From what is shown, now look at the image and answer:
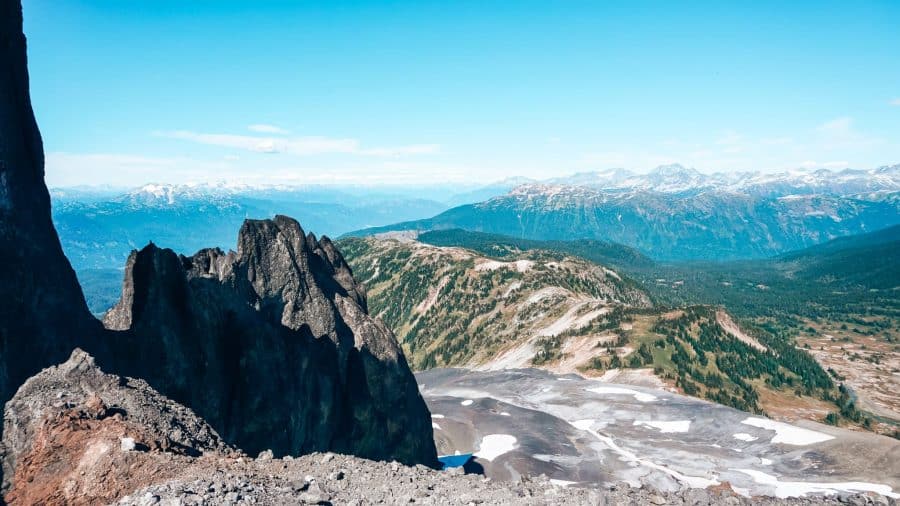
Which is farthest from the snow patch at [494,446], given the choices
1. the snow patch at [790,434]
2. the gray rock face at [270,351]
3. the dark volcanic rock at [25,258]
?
the dark volcanic rock at [25,258]

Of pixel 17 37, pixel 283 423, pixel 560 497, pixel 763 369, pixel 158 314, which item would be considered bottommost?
pixel 763 369

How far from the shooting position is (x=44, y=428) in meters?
19.7

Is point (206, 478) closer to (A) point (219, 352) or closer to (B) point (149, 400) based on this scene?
(B) point (149, 400)

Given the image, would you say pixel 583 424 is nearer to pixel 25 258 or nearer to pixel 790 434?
pixel 790 434

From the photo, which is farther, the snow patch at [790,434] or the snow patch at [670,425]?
the snow patch at [670,425]

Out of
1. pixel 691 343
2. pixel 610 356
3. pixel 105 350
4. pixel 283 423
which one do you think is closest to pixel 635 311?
pixel 691 343

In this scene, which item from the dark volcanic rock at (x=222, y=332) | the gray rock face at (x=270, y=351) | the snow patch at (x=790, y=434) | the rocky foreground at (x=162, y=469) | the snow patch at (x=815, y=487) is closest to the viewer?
the rocky foreground at (x=162, y=469)

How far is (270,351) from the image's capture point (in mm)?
37938

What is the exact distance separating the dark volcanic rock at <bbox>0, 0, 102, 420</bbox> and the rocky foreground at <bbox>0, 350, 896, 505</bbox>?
383 cm

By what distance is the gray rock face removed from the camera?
106ft

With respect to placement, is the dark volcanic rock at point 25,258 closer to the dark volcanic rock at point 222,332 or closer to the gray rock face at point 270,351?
the dark volcanic rock at point 222,332

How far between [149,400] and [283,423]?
1490 cm

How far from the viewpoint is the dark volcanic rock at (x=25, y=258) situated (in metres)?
24.8

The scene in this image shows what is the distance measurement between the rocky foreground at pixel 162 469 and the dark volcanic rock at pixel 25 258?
3827 mm
